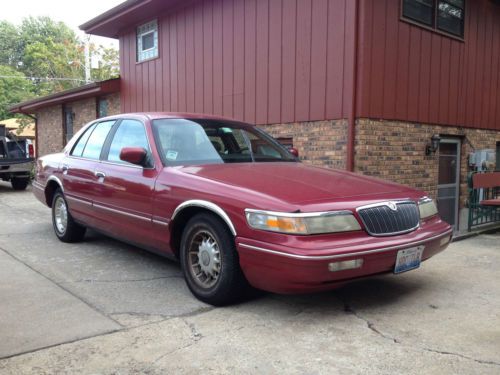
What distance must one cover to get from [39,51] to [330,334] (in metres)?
35.7

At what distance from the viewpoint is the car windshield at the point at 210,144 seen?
14.5 ft

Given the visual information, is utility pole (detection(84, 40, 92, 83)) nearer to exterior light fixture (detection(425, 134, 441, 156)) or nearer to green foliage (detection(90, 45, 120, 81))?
green foliage (detection(90, 45, 120, 81))

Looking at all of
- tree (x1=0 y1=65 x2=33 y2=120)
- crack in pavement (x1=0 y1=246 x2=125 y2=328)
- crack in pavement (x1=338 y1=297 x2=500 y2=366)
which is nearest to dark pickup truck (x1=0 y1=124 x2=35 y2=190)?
crack in pavement (x1=0 y1=246 x2=125 y2=328)

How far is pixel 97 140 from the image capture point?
5.50 metres

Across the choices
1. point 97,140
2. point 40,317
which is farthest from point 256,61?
point 40,317

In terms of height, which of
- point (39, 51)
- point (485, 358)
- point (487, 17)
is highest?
point (39, 51)

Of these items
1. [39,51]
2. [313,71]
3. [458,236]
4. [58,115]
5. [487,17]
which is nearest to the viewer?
[458,236]

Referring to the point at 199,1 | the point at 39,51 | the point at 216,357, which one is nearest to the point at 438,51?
the point at 199,1

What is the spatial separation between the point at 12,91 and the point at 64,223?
139ft

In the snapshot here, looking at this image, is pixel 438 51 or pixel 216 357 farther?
pixel 438 51

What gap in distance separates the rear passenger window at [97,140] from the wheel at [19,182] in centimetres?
842

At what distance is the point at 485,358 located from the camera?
115 inches

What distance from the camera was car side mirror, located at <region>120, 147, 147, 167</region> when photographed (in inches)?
165

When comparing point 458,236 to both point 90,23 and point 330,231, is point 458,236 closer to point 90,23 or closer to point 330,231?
point 330,231
